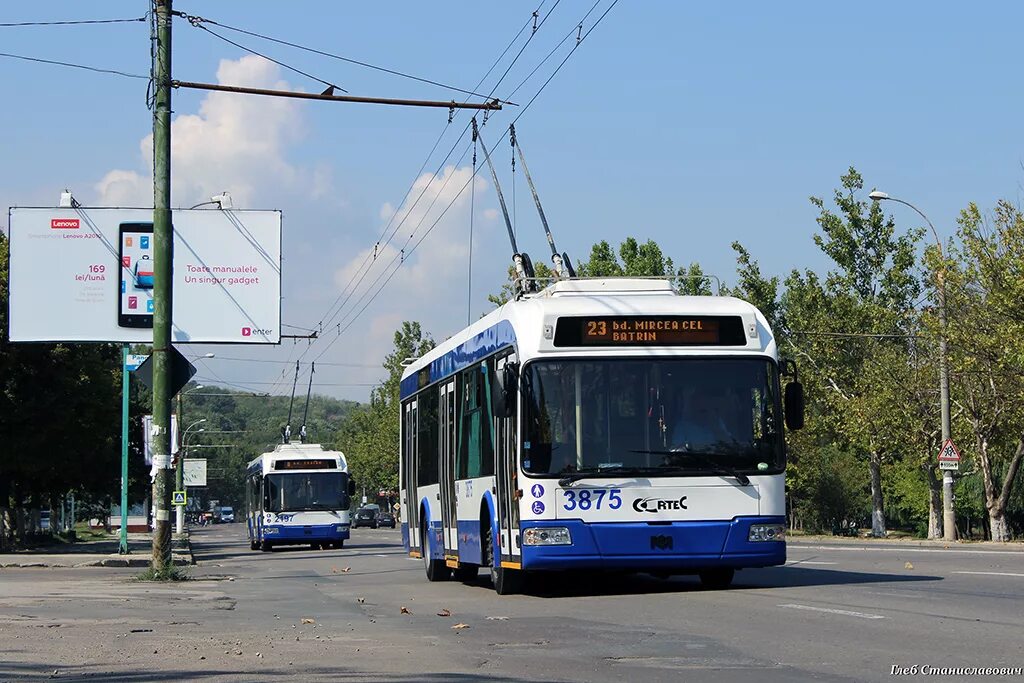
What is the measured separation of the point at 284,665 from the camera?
33.4ft

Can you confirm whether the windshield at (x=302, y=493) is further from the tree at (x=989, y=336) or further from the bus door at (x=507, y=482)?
the bus door at (x=507, y=482)

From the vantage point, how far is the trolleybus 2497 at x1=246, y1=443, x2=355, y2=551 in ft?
151

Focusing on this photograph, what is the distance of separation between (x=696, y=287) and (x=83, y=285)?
139 ft

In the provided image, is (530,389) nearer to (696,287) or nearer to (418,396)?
(418,396)

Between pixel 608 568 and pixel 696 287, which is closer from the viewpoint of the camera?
pixel 608 568

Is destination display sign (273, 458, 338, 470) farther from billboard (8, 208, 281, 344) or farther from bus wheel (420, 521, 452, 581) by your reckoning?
bus wheel (420, 521, 452, 581)

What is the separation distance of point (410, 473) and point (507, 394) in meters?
8.36

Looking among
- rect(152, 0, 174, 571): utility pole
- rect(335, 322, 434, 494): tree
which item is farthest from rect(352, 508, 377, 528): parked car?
rect(152, 0, 174, 571): utility pole

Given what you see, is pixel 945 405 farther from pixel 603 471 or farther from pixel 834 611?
pixel 834 611

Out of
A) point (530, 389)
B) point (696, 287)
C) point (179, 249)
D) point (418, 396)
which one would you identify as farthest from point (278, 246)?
point (696, 287)

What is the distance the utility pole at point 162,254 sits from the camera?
23281mm

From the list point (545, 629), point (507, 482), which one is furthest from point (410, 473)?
point (545, 629)

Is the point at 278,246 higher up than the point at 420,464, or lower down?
higher up

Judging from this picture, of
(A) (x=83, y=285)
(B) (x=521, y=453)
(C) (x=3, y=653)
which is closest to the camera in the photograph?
(C) (x=3, y=653)
